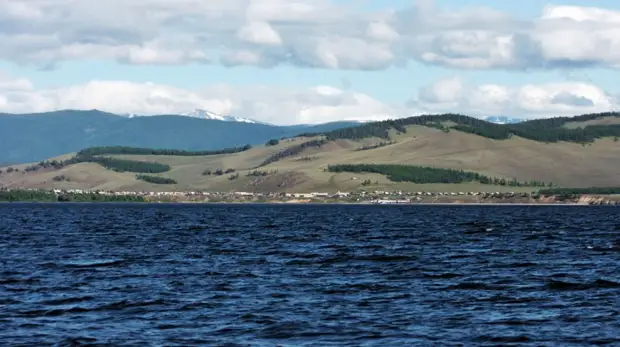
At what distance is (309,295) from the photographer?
57594 mm

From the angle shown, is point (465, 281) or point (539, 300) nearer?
point (539, 300)

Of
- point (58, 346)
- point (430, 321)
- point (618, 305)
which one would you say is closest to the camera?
point (58, 346)

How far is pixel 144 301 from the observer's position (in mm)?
54656

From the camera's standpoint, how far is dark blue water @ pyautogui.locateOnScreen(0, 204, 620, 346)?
4547 centimetres

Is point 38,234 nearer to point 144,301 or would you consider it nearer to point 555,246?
point 555,246

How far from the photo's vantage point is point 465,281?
6419cm

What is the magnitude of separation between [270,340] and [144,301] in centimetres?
1207

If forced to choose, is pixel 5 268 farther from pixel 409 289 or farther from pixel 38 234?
pixel 38 234

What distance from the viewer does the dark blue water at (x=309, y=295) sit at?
45.5 meters

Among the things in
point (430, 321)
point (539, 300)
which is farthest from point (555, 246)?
point (430, 321)

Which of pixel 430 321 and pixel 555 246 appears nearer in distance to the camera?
pixel 430 321

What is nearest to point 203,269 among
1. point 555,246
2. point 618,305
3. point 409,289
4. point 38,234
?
point 409,289

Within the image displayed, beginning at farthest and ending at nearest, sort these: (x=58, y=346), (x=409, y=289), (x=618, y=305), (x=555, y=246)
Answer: (x=555, y=246) < (x=409, y=289) < (x=618, y=305) < (x=58, y=346)

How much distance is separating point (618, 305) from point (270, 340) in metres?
18.1
